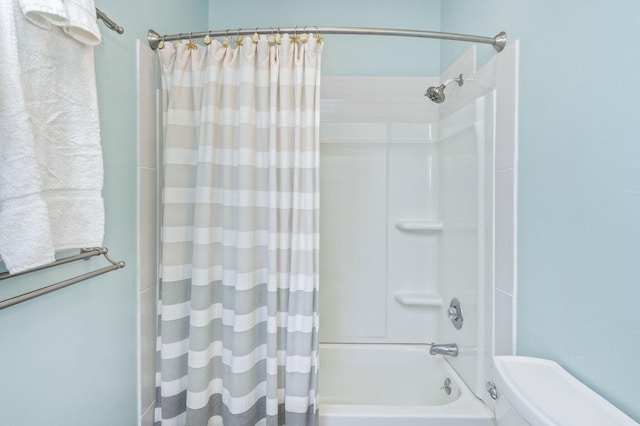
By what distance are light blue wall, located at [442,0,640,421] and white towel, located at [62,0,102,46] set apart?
1.19m

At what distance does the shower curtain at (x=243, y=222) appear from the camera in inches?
44.4

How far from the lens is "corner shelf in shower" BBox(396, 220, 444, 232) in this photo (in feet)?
5.61

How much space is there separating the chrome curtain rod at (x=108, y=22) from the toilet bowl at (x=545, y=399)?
4.69 ft

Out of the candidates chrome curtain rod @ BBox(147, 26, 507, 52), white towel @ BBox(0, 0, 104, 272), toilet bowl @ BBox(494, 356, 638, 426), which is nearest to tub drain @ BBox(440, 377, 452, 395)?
toilet bowl @ BBox(494, 356, 638, 426)

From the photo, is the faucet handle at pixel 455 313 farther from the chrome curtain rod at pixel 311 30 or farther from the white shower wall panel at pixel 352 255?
the chrome curtain rod at pixel 311 30

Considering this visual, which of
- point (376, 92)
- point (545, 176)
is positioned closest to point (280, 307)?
point (545, 176)

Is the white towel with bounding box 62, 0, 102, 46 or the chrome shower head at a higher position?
the chrome shower head

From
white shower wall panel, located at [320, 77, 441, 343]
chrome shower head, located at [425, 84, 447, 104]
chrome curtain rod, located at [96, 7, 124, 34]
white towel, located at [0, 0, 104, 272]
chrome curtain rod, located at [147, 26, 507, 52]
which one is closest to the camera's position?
white towel, located at [0, 0, 104, 272]

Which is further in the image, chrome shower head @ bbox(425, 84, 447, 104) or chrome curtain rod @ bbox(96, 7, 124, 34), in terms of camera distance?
chrome shower head @ bbox(425, 84, 447, 104)

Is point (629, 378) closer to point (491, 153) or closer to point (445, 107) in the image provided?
point (491, 153)

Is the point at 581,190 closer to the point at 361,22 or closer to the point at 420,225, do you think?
the point at 420,225

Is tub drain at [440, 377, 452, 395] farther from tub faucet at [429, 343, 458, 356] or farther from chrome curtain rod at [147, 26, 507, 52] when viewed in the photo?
chrome curtain rod at [147, 26, 507, 52]

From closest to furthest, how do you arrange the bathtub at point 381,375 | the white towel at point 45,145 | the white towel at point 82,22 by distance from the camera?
1. the white towel at point 45,145
2. the white towel at point 82,22
3. the bathtub at point 381,375

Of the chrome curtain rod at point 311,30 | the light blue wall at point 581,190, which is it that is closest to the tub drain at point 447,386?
the light blue wall at point 581,190
